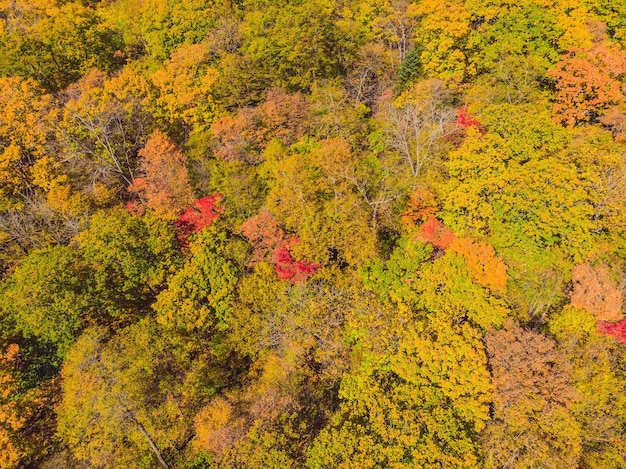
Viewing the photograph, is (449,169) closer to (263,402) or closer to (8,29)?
(263,402)

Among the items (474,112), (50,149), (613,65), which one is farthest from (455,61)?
(50,149)

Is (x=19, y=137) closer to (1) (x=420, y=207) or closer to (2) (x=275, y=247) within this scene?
(2) (x=275, y=247)

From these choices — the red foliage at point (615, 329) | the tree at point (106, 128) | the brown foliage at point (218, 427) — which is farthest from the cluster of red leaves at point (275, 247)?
the red foliage at point (615, 329)

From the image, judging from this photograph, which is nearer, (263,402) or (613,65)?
(263,402)

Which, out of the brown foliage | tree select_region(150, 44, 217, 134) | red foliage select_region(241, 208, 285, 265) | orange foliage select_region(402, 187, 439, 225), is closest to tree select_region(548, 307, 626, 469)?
orange foliage select_region(402, 187, 439, 225)

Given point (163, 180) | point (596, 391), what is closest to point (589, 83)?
point (596, 391)

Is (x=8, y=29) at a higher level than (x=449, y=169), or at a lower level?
higher

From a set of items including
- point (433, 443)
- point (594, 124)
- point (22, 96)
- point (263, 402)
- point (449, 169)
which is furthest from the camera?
point (22, 96)

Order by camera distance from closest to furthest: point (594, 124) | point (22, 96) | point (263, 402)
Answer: point (263, 402) < point (594, 124) < point (22, 96)
